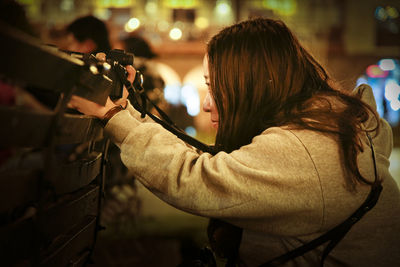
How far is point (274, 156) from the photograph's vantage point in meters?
1.05

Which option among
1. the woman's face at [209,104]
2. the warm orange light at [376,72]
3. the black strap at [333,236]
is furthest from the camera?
the warm orange light at [376,72]

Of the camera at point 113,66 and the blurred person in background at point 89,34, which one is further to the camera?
the blurred person in background at point 89,34

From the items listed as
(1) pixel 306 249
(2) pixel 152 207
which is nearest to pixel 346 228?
(1) pixel 306 249

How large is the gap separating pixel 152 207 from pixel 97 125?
4.70 metres

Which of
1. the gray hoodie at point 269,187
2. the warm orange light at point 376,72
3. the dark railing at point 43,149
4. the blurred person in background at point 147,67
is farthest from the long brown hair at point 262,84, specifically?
the warm orange light at point 376,72

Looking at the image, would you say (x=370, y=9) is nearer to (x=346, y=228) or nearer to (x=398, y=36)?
(x=398, y=36)

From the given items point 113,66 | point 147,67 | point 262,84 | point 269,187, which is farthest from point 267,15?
point 269,187

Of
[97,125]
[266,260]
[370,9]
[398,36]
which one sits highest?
[370,9]

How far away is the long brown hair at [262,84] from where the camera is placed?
130cm

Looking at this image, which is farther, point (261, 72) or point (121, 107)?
point (261, 72)

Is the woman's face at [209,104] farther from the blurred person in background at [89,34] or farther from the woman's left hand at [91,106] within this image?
the blurred person in background at [89,34]

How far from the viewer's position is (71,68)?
77 cm

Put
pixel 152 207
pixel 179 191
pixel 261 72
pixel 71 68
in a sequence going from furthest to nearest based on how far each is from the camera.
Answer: pixel 152 207 → pixel 261 72 → pixel 179 191 → pixel 71 68

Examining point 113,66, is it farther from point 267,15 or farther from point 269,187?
point 267,15
